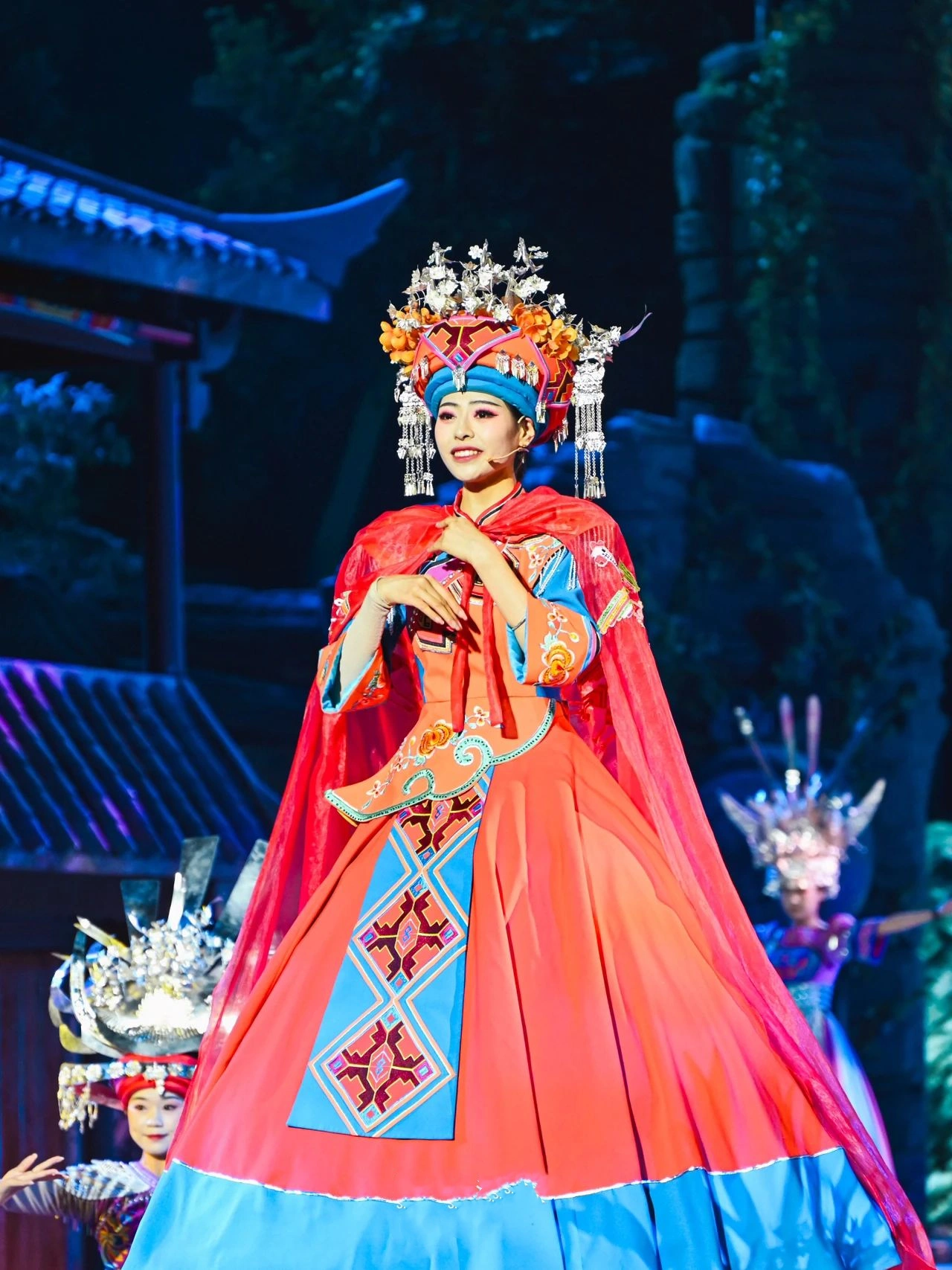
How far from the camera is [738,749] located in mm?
5676

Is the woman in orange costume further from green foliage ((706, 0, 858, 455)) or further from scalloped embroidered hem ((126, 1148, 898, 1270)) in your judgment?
green foliage ((706, 0, 858, 455))

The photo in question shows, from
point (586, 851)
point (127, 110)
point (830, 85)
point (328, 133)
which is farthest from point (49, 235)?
point (830, 85)

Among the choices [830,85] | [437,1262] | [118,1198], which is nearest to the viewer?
[437,1262]

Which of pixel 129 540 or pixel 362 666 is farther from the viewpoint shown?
pixel 129 540

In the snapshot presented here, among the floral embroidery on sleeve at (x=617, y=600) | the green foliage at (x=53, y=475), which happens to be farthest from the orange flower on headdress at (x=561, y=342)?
the green foliage at (x=53, y=475)

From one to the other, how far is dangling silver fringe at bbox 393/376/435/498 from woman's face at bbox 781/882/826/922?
2.62 meters

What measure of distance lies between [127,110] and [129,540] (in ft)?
3.53

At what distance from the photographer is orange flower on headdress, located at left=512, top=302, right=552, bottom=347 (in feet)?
8.43

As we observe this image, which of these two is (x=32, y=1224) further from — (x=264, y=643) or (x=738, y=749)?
(x=738, y=749)

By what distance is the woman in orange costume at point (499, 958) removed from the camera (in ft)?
7.10

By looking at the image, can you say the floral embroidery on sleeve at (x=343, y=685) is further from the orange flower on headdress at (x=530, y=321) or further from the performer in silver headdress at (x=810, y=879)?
the performer in silver headdress at (x=810, y=879)

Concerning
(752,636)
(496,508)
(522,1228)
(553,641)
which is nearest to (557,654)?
(553,641)

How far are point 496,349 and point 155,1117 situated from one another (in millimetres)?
1520

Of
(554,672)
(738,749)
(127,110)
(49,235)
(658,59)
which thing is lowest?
(554,672)
